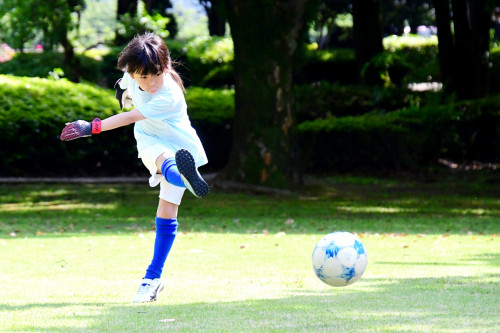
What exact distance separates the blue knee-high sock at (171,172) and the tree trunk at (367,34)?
1735cm

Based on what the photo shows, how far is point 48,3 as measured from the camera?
23.5 m

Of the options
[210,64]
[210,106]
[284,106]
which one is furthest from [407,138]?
[210,64]

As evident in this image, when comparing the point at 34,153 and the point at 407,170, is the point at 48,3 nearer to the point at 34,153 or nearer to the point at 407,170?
the point at 34,153

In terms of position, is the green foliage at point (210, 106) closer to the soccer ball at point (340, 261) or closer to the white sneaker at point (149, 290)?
the soccer ball at point (340, 261)

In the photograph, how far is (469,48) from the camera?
20.5 metres

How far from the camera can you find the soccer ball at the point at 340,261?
6195 millimetres

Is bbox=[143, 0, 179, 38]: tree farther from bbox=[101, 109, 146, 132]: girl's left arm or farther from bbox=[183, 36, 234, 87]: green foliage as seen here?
bbox=[101, 109, 146, 132]: girl's left arm

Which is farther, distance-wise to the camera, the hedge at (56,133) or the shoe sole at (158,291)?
the hedge at (56,133)

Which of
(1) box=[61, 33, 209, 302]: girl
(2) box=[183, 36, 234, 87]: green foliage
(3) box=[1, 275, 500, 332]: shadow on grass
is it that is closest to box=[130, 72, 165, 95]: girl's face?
(1) box=[61, 33, 209, 302]: girl

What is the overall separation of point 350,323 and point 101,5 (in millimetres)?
87434

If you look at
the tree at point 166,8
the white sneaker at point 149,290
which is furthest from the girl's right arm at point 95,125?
the tree at point 166,8

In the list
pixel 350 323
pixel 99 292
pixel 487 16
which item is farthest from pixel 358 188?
pixel 350 323

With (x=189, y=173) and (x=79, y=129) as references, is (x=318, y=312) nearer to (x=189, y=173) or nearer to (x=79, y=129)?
(x=189, y=173)

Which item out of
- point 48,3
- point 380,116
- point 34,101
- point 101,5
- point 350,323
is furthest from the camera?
point 101,5
